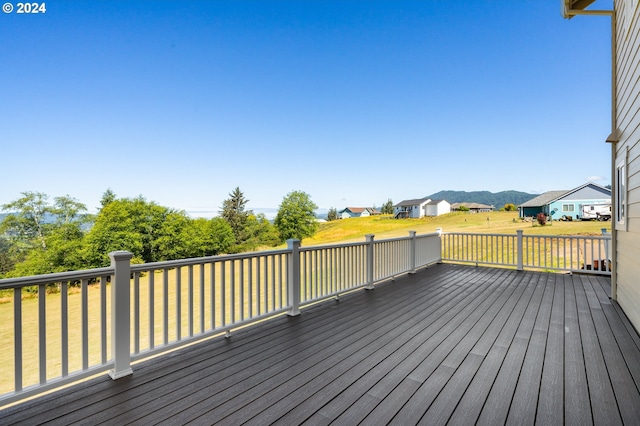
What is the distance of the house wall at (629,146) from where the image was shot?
3.04m

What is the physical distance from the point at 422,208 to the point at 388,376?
158ft

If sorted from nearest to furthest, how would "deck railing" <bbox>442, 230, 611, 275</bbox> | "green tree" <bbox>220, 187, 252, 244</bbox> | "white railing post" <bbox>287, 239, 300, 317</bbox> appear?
"white railing post" <bbox>287, 239, 300, 317</bbox>, "deck railing" <bbox>442, 230, 611, 275</bbox>, "green tree" <bbox>220, 187, 252, 244</bbox>

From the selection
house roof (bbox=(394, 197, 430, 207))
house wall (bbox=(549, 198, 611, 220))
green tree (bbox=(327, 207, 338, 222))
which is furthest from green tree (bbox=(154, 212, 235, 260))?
green tree (bbox=(327, 207, 338, 222))

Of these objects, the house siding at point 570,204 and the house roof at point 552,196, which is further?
the house roof at point 552,196

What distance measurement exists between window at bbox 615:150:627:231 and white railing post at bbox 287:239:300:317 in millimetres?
4085

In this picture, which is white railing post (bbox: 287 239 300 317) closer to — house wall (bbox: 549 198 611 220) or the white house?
the white house

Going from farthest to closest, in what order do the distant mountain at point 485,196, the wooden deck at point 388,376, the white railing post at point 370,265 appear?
the distant mountain at point 485,196 < the white railing post at point 370,265 < the wooden deck at point 388,376

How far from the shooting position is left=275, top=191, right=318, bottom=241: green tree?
35.5m

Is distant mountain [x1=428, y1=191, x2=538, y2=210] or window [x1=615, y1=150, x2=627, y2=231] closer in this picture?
window [x1=615, y1=150, x2=627, y2=231]

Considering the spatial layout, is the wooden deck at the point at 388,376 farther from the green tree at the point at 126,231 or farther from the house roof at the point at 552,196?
the green tree at the point at 126,231

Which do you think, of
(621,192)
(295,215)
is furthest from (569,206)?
(295,215)

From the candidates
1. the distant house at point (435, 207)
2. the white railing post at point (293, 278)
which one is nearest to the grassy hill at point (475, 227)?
the white railing post at point (293, 278)

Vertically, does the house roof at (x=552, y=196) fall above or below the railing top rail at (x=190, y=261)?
above

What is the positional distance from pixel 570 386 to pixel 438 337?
1.05 metres
